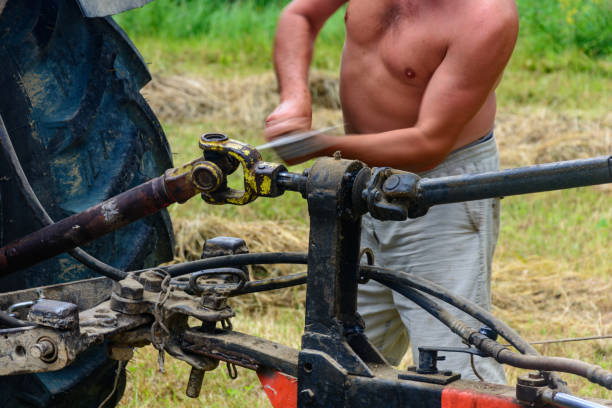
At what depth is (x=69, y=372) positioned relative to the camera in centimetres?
221

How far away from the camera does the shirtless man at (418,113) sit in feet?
7.32

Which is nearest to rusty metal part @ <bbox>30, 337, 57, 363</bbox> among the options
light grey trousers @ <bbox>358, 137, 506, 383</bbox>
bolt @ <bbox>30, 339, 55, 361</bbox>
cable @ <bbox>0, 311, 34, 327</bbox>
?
bolt @ <bbox>30, 339, 55, 361</bbox>

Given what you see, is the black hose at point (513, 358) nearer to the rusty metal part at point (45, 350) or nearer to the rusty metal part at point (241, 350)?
the rusty metal part at point (241, 350)

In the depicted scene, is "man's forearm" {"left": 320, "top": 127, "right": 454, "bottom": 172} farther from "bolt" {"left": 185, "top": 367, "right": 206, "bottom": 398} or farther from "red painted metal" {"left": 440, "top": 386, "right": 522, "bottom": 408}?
"red painted metal" {"left": 440, "top": 386, "right": 522, "bottom": 408}

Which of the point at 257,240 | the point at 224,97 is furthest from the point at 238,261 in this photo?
the point at 224,97

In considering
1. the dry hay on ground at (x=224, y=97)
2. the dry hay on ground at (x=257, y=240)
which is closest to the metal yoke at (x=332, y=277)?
the dry hay on ground at (x=257, y=240)

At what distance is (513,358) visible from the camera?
1571mm

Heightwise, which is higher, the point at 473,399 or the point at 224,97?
the point at 224,97

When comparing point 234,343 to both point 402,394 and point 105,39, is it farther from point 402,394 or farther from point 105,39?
point 105,39

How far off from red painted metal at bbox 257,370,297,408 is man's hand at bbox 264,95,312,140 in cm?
64

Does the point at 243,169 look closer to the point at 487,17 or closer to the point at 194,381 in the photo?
the point at 194,381

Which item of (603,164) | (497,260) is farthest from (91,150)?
(497,260)

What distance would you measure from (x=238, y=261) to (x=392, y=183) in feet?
1.86

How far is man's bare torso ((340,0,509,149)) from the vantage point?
7.57ft
